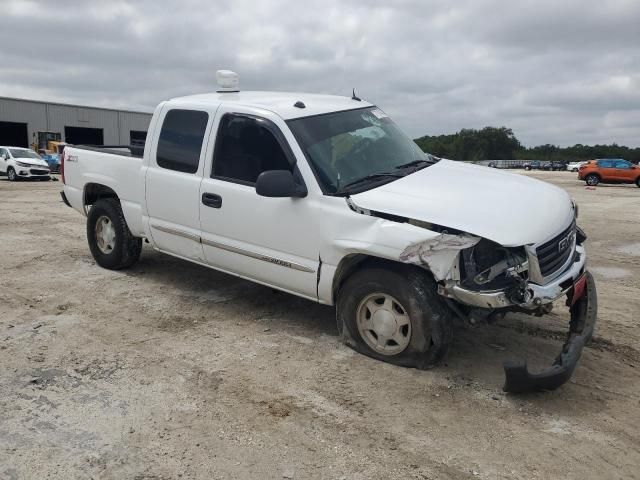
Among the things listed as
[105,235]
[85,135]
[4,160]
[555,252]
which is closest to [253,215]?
[555,252]

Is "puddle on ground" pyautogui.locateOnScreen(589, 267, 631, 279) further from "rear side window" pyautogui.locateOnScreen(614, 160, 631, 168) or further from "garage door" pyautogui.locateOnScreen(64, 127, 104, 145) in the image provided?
"garage door" pyautogui.locateOnScreen(64, 127, 104, 145)

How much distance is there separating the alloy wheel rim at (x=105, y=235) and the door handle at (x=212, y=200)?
6.39 feet

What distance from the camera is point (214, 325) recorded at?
485cm

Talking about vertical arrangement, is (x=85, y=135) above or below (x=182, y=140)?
below

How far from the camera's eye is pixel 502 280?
354cm

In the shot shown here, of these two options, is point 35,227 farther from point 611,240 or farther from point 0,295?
point 611,240

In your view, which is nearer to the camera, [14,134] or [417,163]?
[417,163]

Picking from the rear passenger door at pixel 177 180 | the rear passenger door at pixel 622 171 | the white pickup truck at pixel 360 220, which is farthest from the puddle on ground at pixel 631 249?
the rear passenger door at pixel 622 171

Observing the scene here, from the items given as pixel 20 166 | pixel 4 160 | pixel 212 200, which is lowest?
pixel 20 166

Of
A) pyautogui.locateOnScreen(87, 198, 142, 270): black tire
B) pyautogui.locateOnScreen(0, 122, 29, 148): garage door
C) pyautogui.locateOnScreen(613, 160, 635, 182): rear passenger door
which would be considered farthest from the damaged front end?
pyautogui.locateOnScreen(0, 122, 29, 148): garage door

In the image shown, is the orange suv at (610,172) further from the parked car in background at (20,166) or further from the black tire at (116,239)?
the black tire at (116,239)

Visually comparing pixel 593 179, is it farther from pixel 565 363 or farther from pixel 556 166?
pixel 556 166

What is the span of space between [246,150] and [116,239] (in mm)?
2445

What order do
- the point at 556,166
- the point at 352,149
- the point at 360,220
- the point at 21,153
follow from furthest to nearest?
the point at 556,166 < the point at 21,153 < the point at 352,149 < the point at 360,220
